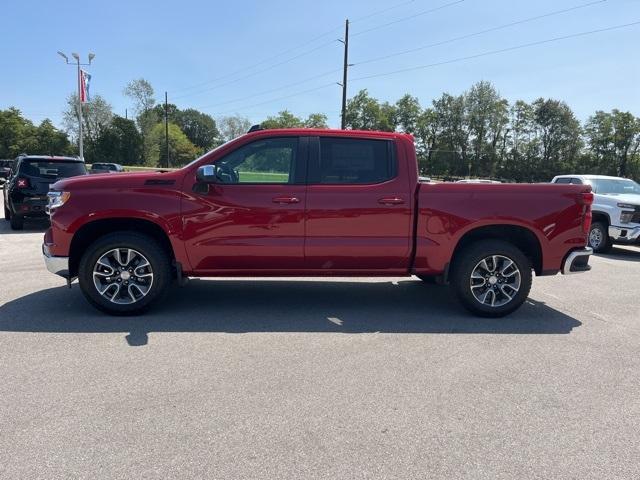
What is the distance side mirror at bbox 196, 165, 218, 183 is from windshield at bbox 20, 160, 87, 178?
8834 millimetres

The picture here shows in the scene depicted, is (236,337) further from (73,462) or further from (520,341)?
(520,341)

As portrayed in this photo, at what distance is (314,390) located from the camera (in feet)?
12.0

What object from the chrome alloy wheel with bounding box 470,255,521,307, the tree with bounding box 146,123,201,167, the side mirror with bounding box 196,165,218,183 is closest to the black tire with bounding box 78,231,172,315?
the side mirror with bounding box 196,165,218,183

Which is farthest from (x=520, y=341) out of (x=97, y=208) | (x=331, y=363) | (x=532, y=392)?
(x=97, y=208)

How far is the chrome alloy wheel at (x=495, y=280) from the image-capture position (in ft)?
18.3

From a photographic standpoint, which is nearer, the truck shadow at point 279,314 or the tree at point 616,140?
the truck shadow at point 279,314

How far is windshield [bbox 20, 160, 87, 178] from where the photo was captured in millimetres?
12047

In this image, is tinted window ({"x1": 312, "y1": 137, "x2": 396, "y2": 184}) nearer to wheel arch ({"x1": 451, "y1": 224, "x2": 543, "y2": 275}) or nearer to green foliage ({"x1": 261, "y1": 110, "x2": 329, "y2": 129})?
wheel arch ({"x1": 451, "y1": 224, "x2": 543, "y2": 275})

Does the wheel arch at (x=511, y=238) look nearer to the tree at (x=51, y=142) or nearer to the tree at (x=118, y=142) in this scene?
the tree at (x=118, y=142)

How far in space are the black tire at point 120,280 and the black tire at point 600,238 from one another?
10.0 metres

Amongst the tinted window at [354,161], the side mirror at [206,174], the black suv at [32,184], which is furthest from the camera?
the black suv at [32,184]

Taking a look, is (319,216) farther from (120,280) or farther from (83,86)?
(83,86)

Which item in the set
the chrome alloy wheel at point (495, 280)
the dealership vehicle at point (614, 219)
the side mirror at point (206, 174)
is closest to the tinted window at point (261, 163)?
the side mirror at point (206, 174)

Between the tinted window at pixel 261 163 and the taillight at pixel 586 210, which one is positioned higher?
the tinted window at pixel 261 163
